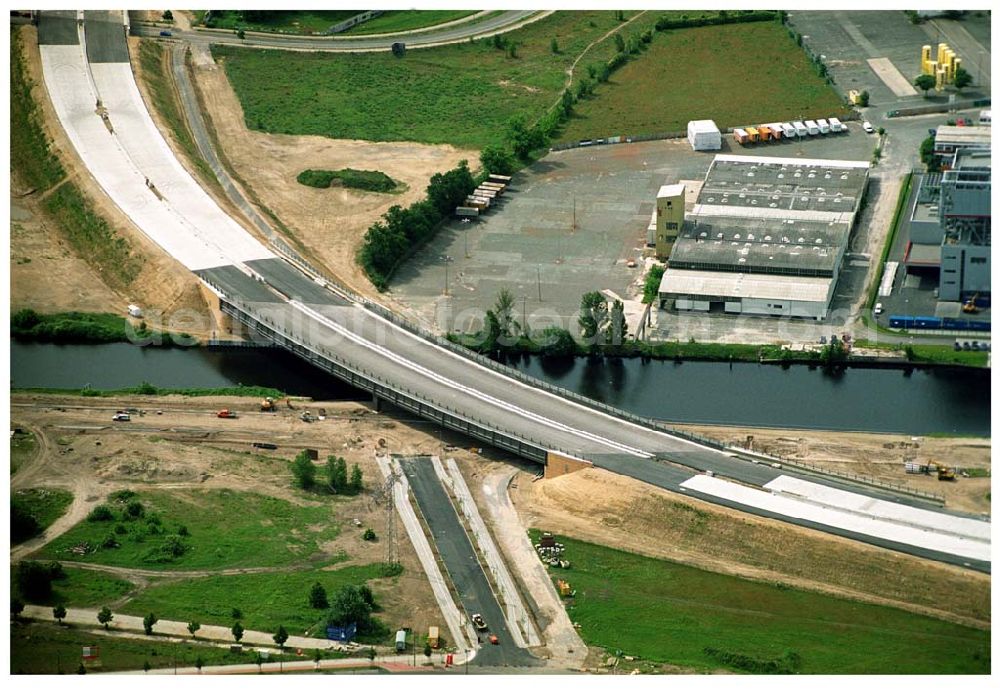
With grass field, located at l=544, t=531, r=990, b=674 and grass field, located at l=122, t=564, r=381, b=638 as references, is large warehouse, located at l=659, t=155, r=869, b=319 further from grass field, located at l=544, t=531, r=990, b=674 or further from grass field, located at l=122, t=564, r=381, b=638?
grass field, located at l=122, t=564, r=381, b=638

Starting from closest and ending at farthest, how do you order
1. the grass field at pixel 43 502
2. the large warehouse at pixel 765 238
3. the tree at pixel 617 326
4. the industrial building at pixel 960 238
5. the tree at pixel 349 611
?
the tree at pixel 349 611, the grass field at pixel 43 502, the tree at pixel 617 326, the industrial building at pixel 960 238, the large warehouse at pixel 765 238

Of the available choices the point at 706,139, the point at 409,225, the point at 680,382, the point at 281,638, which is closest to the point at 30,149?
the point at 409,225

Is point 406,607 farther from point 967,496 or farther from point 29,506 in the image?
point 967,496

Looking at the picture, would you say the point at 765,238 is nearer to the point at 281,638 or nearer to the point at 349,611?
the point at 349,611

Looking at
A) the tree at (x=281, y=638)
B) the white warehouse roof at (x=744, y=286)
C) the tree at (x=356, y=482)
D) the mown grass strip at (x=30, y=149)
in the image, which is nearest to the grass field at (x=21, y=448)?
the tree at (x=356, y=482)

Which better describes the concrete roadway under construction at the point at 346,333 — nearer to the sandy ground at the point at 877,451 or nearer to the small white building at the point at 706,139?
the sandy ground at the point at 877,451

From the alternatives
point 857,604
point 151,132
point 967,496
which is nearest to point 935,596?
point 857,604
